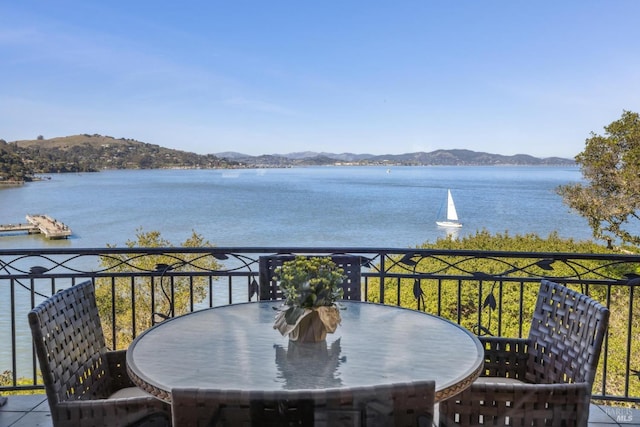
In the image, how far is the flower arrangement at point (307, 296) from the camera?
6.40 feet

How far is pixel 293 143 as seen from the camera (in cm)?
5591

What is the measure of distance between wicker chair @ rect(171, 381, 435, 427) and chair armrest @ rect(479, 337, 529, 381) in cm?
163

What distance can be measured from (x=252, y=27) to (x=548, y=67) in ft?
56.5

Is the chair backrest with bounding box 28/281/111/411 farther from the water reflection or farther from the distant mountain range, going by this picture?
the distant mountain range

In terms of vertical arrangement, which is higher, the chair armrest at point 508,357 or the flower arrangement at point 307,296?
the flower arrangement at point 307,296

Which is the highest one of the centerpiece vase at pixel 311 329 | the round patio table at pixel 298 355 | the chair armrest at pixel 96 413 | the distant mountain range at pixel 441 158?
the distant mountain range at pixel 441 158

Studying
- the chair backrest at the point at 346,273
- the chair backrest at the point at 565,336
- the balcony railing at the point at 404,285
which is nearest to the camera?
the chair backrest at the point at 565,336

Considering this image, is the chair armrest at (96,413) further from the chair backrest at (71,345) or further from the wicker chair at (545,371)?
the wicker chair at (545,371)

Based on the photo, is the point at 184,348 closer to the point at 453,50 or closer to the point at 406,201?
the point at 453,50

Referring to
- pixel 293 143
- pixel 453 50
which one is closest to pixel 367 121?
pixel 293 143

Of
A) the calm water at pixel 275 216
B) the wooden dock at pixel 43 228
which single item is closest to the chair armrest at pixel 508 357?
the calm water at pixel 275 216

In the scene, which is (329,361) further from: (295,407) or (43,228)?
(43,228)

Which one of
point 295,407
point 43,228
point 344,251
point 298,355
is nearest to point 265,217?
point 43,228

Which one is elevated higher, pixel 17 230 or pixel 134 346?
pixel 134 346
